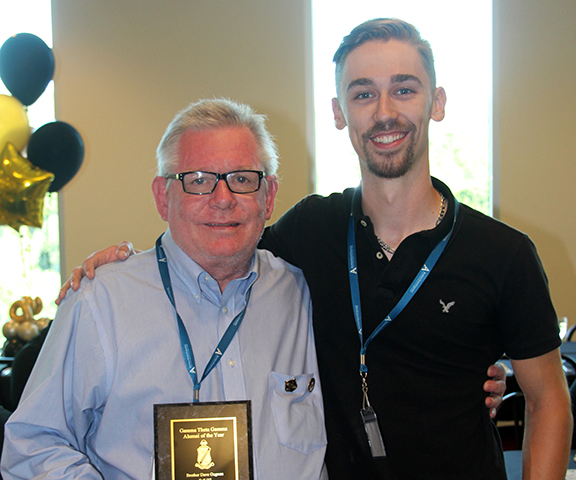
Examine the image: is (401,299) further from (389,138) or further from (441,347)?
(389,138)

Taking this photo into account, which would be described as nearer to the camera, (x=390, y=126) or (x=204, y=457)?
(x=204, y=457)

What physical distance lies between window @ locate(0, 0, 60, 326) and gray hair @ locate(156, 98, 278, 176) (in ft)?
12.5

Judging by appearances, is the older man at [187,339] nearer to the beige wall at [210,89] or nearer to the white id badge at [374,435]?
the white id badge at [374,435]

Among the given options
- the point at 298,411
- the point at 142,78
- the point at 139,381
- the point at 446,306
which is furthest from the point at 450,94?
the point at 139,381

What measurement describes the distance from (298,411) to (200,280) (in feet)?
1.53

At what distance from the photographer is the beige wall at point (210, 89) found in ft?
15.9

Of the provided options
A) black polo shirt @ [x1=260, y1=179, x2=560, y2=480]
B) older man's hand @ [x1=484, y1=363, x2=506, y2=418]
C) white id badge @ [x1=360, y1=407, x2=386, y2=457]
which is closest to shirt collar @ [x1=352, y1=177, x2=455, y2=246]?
black polo shirt @ [x1=260, y1=179, x2=560, y2=480]

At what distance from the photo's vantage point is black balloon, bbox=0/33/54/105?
150 inches

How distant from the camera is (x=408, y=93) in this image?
1.55 m

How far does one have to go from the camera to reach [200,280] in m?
1.49

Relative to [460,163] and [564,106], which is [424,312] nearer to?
[460,163]

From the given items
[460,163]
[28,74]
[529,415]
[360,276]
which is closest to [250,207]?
[360,276]

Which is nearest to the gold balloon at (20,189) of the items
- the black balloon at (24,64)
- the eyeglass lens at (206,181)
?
the black balloon at (24,64)

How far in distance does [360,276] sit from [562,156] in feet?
13.9
